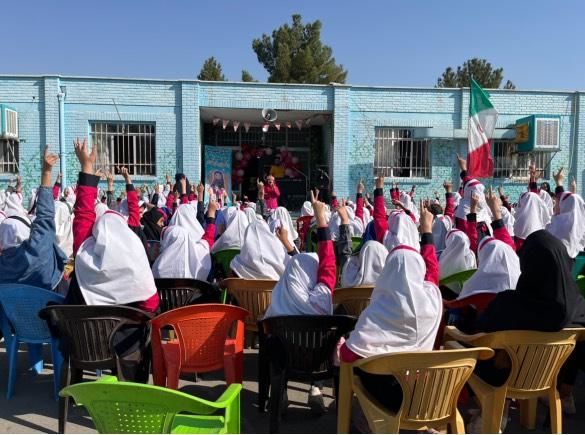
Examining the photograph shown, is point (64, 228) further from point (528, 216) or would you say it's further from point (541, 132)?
point (541, 132)

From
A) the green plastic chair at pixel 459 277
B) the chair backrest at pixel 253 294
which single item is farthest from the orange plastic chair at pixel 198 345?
the green plastic chair at pixel 459 277

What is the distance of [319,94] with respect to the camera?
679 inches

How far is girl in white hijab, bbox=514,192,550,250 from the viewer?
6.82m

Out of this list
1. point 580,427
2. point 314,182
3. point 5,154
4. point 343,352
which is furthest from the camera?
point 314,182

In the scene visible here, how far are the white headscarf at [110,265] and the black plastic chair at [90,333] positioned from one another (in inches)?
6.0

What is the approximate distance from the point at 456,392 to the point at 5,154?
1714cm

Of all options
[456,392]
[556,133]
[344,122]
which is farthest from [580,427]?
[556,133]

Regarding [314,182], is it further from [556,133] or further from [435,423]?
[435,423]

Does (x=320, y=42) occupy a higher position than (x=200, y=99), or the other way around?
(x=320, y=42)

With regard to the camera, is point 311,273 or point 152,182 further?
point 152,182

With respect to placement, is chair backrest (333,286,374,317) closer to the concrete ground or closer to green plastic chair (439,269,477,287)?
the concrete ground

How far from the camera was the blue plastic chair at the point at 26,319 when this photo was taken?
3961mm

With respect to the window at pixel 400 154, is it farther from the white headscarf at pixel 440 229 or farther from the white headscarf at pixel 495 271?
the white headscarf at pixel 495 271

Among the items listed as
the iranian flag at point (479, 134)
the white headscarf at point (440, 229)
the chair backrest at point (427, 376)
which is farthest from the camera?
the iranian flag at point (479, 134)
